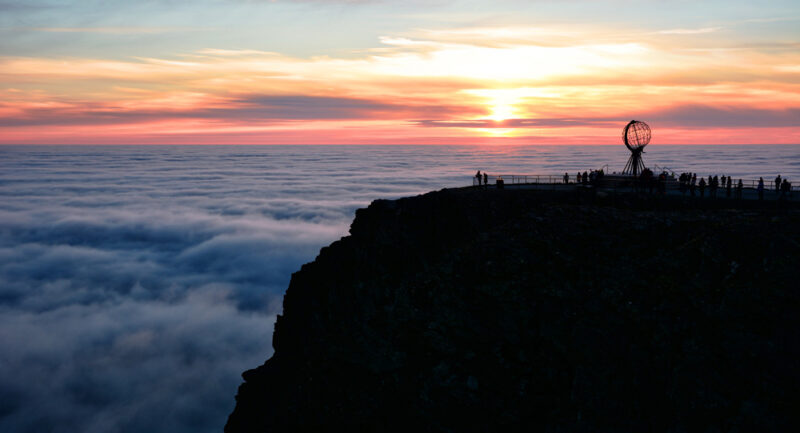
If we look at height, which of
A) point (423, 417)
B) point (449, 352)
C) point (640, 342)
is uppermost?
point (640, 342)

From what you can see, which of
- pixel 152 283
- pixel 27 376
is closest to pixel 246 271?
pixel 152 283

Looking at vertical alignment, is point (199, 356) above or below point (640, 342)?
below

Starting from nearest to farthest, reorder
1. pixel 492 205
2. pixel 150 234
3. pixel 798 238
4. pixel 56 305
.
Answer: pixel 798 238 → pixel 492 205 → pixel 56 305 → pixel 150 234

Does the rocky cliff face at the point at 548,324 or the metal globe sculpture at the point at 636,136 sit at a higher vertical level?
the metal globe sculpture at the point at 636,136

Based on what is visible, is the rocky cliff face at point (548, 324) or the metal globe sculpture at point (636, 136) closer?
the rocky cliff face at point (548, 324)

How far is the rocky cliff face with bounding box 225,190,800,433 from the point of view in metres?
17.3

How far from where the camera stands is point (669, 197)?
30062mm

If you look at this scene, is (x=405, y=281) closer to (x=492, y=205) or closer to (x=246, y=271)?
(x=492, y=205)

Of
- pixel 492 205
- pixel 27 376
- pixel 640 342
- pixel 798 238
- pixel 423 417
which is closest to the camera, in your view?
pixel 640 342

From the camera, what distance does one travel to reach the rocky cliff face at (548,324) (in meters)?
17.3

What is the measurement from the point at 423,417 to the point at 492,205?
11907mm

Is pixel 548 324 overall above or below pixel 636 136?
below

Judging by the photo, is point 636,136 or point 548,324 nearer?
point 548,324

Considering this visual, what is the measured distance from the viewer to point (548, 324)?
66.8ft
